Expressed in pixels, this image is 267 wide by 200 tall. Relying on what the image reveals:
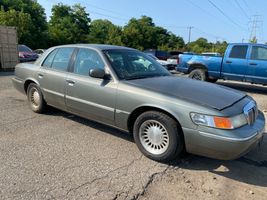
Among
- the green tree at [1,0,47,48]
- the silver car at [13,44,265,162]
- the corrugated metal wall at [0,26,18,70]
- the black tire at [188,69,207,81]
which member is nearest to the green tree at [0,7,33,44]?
the green tree at [1,0,47,48]

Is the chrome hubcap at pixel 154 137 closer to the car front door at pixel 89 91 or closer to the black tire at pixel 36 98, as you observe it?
the car front door at pixel 89 91

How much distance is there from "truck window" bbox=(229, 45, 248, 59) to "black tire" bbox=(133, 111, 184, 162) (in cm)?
772

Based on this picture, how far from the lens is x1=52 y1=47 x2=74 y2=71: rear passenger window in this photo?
17.1ft

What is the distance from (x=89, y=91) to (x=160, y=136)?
4.73 ft

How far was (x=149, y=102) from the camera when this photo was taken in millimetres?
3891

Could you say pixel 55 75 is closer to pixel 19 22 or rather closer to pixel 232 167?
pixel 232 167

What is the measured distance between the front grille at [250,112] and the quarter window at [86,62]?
226 centimetres

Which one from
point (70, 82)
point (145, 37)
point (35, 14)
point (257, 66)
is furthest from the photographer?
point (145, 37)

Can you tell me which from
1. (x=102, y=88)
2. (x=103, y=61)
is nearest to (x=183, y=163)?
(x=102, y=88)

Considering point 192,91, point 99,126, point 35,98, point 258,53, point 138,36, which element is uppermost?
point 138,36

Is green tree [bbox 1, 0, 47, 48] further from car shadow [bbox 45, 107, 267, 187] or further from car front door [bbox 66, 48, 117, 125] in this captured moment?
car shadow [bbox 45, 107, 267, 187]

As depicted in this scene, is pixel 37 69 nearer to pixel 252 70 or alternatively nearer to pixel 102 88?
pixel 102 88

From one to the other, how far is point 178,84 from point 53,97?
2.46 metres

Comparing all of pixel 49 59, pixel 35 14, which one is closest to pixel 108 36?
pixel 35 14
